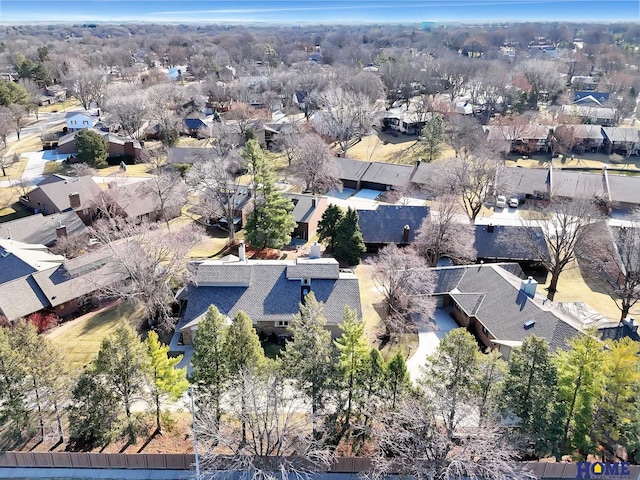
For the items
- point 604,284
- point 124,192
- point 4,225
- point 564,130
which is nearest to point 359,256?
point 604,284

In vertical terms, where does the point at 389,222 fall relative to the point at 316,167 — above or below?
below

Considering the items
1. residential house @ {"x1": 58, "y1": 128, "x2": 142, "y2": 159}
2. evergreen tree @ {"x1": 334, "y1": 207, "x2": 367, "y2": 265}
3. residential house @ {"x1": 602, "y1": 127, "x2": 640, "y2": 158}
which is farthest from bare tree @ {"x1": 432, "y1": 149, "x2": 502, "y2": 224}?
residential house @ {"x1": 58, "y1": 128, "x2": 142, "y2": 159}

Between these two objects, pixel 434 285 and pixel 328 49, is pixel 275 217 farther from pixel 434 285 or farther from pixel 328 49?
pixel 328 49

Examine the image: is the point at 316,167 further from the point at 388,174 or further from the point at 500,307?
the point at 500,307

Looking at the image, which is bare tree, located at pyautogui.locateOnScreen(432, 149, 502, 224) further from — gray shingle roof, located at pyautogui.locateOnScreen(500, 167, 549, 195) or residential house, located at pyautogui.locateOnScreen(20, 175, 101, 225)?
residential house, located at pyautogui.locateOnScreen(20, 175, 101, 225)

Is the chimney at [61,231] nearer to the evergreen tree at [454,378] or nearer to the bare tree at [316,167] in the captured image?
the bare tree at [316,167]

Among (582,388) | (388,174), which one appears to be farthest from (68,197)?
(582,388)
